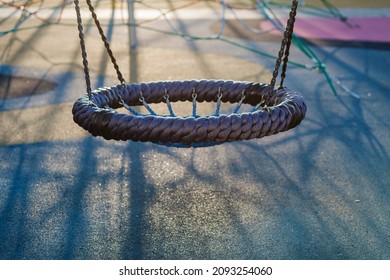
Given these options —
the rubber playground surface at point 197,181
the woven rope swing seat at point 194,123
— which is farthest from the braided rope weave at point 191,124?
the rubber playground surface at point 197,181

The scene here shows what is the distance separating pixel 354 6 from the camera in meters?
11.9

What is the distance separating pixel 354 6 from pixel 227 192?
9.50 meters

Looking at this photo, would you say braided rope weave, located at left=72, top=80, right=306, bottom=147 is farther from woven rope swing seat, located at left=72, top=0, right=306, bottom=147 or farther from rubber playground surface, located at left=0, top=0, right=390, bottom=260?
rubber playground surface, located at left=0, top=0, right=390, bottom=260

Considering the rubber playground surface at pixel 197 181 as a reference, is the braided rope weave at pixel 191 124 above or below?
above

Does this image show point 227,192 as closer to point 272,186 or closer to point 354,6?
point 272,186

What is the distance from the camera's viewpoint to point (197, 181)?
3.68m

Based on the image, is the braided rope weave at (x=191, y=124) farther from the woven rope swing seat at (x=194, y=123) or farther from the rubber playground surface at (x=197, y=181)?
the rubber playground surface at (x=197, y=181)

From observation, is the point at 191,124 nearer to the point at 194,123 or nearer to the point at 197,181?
the point at 194,123

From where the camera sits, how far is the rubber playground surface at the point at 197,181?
9.65ft

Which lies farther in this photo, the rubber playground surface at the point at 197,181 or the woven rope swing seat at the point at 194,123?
the rubber playground surface at the point at 197,181

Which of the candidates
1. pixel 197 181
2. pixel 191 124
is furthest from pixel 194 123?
pixel 197 181

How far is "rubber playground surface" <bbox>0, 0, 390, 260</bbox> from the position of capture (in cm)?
294

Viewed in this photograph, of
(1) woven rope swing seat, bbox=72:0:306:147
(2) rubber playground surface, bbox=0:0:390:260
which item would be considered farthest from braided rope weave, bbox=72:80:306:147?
(2) rubber playground surface, bbox=0:0:390:260
